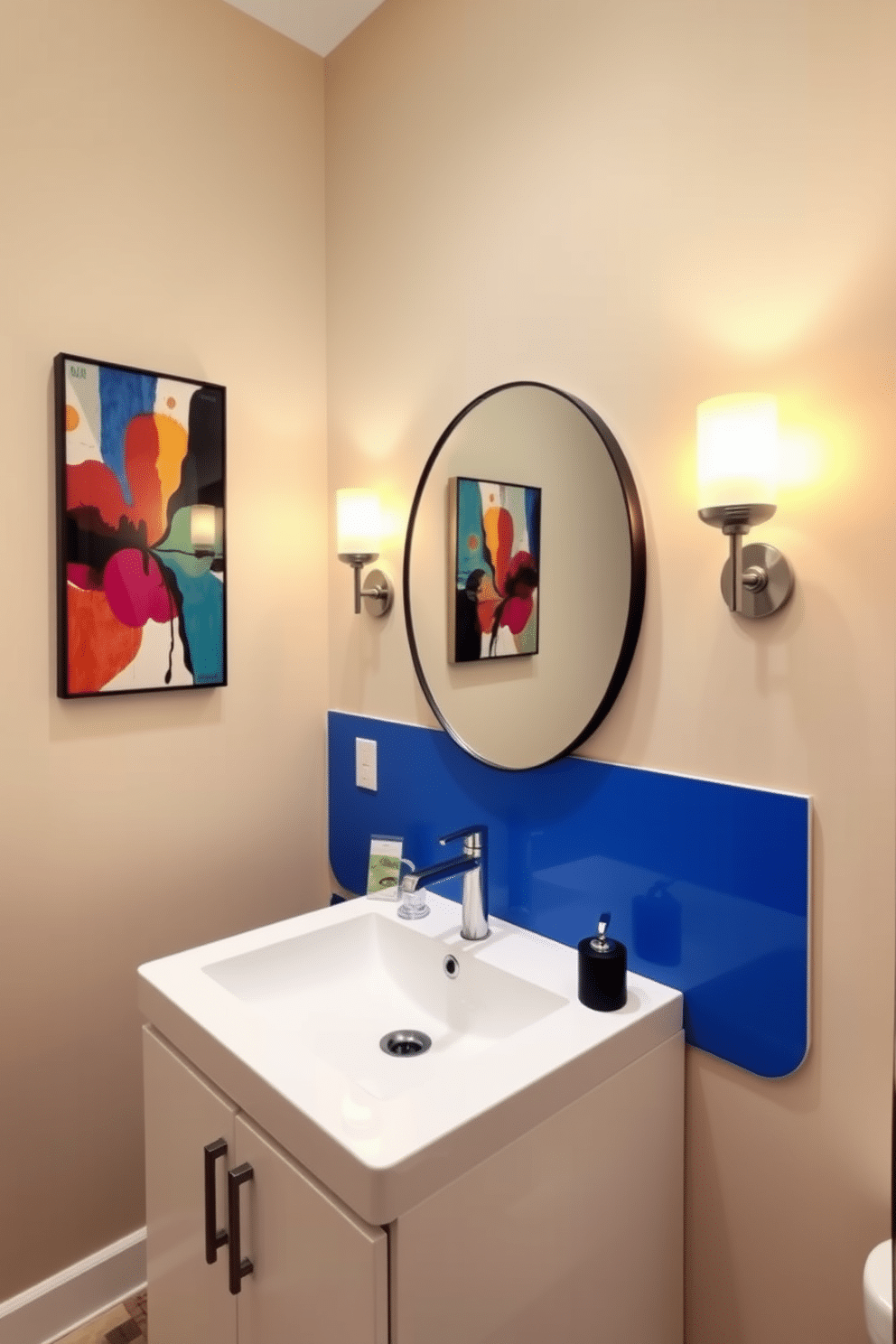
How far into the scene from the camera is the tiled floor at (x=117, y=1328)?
1609 millimetres

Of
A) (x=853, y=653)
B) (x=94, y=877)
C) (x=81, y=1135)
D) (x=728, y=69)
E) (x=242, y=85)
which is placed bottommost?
(x=81, y=1135)

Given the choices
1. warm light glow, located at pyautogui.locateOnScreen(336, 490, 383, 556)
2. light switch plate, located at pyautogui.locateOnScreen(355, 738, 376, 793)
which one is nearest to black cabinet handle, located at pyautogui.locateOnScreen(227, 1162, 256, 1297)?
light switch plate, located at pyautogui.locateOnScreen(355, 738, 376, 793)

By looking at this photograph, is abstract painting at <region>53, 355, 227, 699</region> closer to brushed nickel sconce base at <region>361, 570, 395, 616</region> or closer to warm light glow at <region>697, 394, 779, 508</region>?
brushed nickel sconce base at <region>361, 570, 395, 616</region>

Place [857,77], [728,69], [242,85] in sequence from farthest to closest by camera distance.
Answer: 1. [242,85]
2. [728,69]
3. [857,77]

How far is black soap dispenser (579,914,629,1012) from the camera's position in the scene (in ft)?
3.76

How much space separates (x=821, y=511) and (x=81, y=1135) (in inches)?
69.8

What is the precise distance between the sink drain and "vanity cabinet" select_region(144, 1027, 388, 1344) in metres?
0.29

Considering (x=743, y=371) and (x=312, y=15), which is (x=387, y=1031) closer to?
(x=743, y=371)

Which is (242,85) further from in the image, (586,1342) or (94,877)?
(586,1342)

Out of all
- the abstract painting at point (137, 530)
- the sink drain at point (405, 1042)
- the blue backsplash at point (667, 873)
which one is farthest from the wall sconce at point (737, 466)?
the abstract painting at point (137, 530)

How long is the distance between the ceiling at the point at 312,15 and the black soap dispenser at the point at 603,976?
1.96 meters

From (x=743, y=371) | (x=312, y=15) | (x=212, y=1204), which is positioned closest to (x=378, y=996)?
(x=212, y=1204)

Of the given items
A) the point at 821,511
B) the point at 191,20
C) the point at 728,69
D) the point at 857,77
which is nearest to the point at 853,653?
the point at 821,511

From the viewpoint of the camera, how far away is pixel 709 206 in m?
1.18
